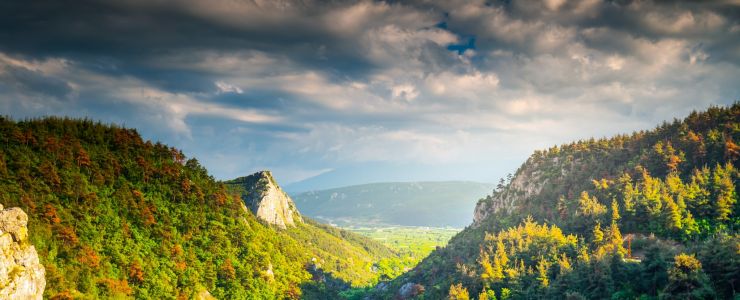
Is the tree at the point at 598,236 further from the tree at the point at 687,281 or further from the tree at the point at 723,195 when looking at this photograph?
the tree at the point at 687,281

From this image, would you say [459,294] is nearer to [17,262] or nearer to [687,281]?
[687,281]

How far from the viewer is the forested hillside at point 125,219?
10225 centimetres

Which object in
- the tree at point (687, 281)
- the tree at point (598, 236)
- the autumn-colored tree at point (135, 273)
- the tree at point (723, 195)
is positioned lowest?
the autumn-colored tree at point (135, 273)

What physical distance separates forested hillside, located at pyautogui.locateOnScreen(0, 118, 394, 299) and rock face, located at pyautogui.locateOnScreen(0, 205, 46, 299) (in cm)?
459

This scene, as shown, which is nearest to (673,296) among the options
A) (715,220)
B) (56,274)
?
(715,220)

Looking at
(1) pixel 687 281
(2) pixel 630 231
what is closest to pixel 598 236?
(2) pixel 630 231

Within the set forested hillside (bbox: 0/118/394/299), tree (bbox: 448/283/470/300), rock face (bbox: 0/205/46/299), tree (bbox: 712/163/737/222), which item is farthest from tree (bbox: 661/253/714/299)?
rock face (bbox: 0/205/46/299)

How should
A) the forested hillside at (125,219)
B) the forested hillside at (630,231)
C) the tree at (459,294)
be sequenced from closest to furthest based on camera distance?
the forested hillside at (630,231)
the forested hillside at (125,219)
the tree at (459,294)

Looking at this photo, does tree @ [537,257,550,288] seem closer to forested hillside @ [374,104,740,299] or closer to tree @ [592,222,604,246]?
forested hillside @ [374,104,740,299]

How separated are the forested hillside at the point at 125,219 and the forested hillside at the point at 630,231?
73367mm

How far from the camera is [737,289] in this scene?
8269 cm

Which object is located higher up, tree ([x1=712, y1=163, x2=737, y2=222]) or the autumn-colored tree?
tree ([x1=712, y1=163, x2=737, y2=222])

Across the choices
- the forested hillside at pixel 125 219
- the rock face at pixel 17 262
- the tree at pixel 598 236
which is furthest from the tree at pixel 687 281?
the rock face at pixel 17 262

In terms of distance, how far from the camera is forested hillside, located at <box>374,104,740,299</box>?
92.4 metres
